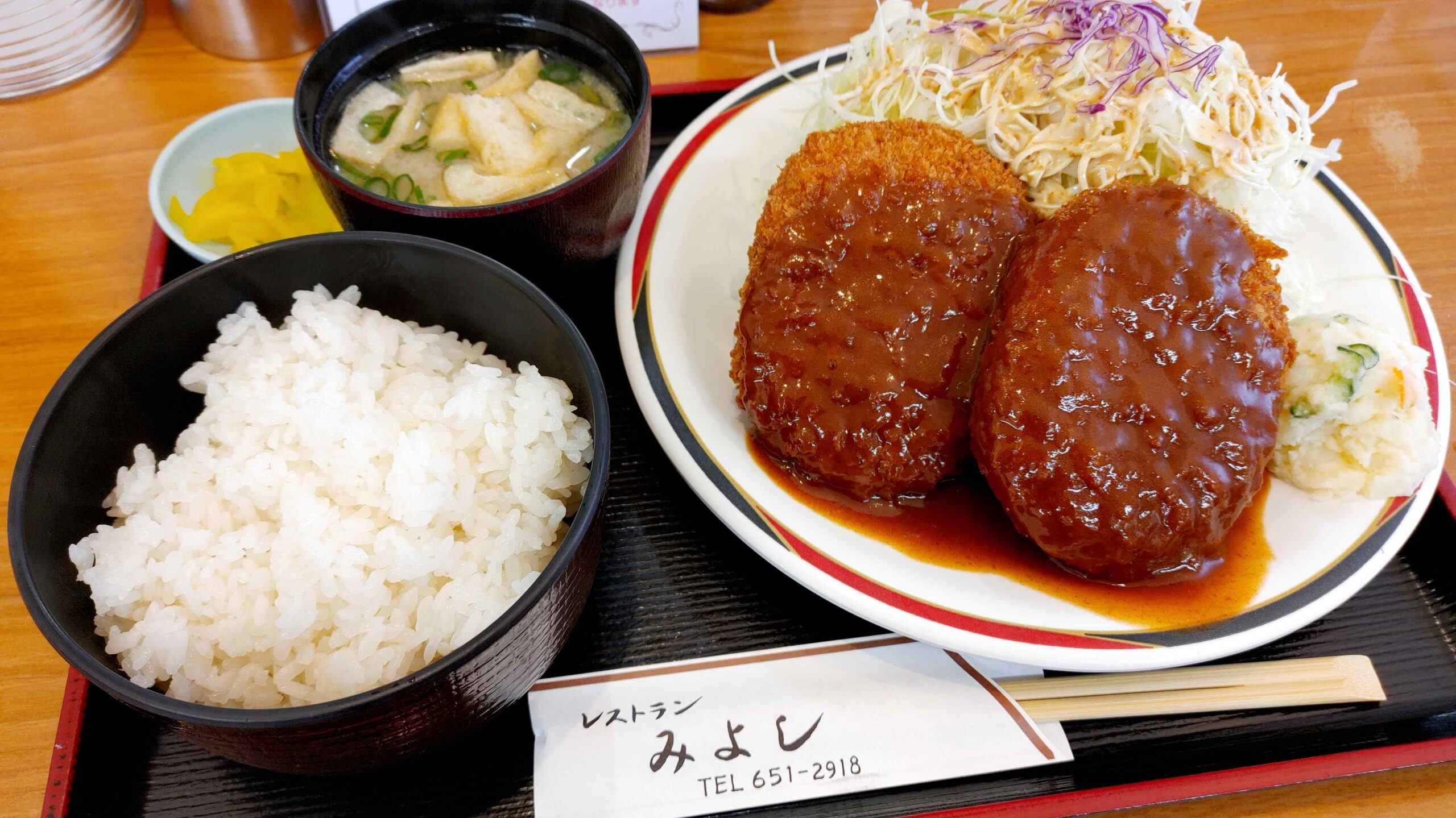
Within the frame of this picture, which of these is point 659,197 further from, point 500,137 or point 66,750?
point 66,750

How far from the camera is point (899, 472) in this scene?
167 centimetres

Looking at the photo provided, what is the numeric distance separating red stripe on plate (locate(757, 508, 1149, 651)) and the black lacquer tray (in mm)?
149

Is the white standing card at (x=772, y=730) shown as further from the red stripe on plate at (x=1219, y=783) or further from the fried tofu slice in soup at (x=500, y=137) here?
the fried tofu slice in soup at (x=500, y=137)

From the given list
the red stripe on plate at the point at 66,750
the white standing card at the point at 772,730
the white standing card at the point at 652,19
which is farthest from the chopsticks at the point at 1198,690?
the white standing card at the point at 652,19

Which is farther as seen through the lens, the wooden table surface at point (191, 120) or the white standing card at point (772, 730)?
the wooden table surface at point (191, 120)

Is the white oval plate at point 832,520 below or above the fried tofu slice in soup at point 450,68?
below

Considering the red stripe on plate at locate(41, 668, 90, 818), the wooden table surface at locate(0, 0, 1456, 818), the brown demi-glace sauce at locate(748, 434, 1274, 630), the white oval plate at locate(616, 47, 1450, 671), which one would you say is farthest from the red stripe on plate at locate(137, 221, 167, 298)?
the brown demi-glace sauce at locate(748, 434, 1274, 630)

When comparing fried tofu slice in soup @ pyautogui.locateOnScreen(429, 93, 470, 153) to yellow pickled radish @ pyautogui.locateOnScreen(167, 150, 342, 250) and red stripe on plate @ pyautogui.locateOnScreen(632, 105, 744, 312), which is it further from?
red stripe on plate @ pyautogui.locateOnScreen(632, 105, 744, 312)

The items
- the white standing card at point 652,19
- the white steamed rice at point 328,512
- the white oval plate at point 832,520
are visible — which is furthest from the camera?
the white standing card at point 652,19

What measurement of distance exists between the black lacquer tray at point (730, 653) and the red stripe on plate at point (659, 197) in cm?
43

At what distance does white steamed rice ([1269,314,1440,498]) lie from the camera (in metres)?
1.69

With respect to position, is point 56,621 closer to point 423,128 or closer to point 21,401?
point 21,401

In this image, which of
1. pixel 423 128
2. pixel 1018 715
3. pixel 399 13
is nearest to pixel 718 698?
pixel 1018 715

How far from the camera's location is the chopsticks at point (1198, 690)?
5.07 feet
